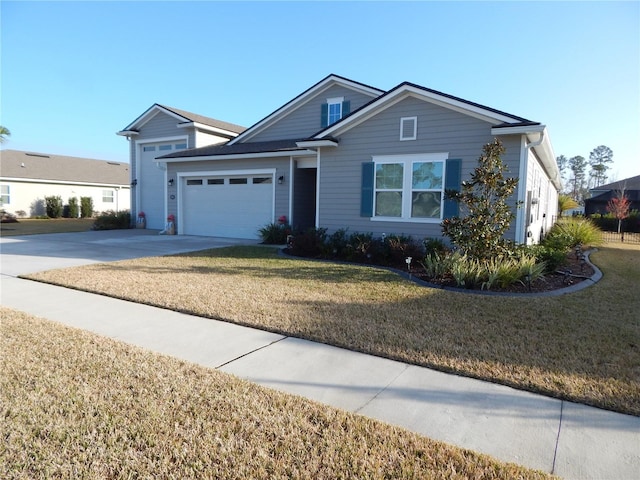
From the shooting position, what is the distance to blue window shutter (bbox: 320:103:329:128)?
16109mm

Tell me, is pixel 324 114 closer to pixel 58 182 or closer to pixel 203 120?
pixel 203 120

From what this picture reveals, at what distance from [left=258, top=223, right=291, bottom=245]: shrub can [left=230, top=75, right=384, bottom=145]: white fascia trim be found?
5.56 meters

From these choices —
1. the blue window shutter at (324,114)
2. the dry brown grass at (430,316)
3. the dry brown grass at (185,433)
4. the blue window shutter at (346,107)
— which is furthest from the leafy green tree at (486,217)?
the blue window shutter at (324,114)

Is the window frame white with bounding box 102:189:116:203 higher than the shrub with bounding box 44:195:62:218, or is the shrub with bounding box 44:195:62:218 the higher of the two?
the window frame white with bounding box 102:189:116:203

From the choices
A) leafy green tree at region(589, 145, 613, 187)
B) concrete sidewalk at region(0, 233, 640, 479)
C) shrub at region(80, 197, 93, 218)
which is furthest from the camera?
leafy green tree at region(589, 145, 613, 187)

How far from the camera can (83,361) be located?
3.87 metres

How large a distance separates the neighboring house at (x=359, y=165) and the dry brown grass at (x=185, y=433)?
26.8 ft

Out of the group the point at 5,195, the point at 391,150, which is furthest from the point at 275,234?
the point at 5,195

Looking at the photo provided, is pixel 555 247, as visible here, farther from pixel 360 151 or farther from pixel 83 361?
pixel 83 361

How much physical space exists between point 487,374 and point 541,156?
11.1 m

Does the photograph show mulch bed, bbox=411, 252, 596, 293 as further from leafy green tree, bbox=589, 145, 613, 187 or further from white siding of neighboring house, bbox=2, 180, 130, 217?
leafy green tree, bbox=589, 145, 613, 187

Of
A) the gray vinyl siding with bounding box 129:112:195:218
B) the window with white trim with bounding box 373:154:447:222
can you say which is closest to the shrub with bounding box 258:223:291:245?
the window with white trim with bounding box 373:154:447:222

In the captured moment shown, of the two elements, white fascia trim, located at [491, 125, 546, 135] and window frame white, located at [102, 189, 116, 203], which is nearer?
white fascia trim, located at [491, 125, 546, 135]

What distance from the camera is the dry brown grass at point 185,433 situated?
7.84 feet
